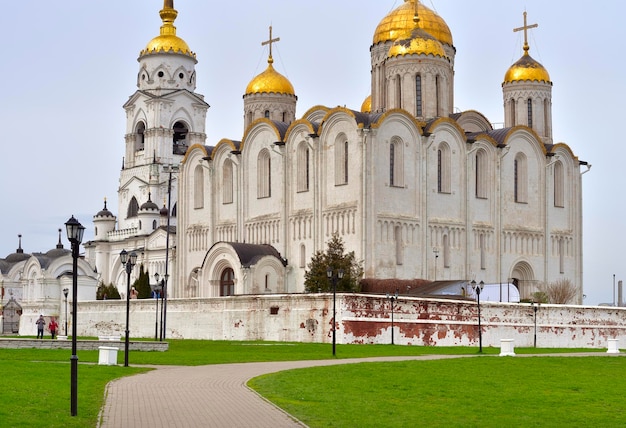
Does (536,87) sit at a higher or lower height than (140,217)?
higher

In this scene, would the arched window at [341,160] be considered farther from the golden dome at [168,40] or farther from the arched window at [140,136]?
the arched window at [140,136]

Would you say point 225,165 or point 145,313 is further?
point 225,165

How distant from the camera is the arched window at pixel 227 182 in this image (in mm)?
70375

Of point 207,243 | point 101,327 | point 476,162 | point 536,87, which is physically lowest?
point 101,327

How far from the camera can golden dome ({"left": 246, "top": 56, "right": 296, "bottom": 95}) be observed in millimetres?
75375

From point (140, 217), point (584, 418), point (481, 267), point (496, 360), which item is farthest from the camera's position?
point (140, 217)

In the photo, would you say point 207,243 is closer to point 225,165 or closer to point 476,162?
point 225,165

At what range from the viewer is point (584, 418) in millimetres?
17703

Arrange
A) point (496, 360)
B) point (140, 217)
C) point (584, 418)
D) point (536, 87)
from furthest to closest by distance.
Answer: point (140, 217) < point (536, 87) < point (496, 360) < point (584, 418)

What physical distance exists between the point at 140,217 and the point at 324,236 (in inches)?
1331

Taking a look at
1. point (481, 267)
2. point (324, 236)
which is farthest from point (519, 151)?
point (324, 236)

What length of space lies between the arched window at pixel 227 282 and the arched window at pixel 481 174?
15.0m

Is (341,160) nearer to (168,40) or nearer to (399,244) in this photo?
(399,244)

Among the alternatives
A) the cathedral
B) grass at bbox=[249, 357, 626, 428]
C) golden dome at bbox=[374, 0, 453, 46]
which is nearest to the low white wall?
the cathedral
